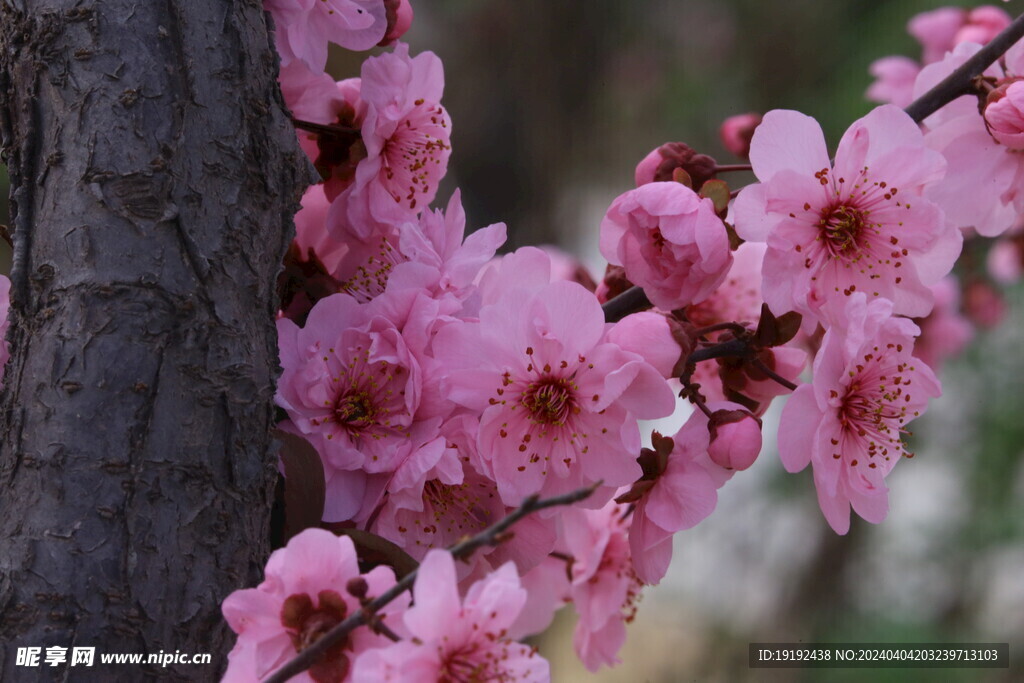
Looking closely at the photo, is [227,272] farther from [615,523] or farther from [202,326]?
[615,523]

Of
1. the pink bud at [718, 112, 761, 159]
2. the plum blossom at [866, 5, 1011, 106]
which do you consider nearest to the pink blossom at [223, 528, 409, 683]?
the pink bud at [718, 112, 761, 159]

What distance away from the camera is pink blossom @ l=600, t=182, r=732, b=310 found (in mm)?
418

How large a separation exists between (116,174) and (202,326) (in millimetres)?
60

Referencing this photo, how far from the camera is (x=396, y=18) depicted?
490mm

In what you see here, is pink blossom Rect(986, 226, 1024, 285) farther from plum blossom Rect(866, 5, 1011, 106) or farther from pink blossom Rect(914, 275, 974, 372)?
plum blossom Rect(866, 5, 1011, 106)

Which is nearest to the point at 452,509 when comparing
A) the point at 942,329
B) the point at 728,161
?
the point at 942,329

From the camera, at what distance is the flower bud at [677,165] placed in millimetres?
483

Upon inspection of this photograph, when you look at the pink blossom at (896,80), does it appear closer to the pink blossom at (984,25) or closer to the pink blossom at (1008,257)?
the pink blossom at (984,25)

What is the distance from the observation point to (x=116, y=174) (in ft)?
1.14

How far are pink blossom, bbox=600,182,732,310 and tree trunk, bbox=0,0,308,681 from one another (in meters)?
0.15

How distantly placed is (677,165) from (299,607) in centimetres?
28

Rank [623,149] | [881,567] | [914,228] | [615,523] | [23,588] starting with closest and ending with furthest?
1. [23,588]
2. [914,228]
3. [615,523]
4. [881,567]
5. [623,149]

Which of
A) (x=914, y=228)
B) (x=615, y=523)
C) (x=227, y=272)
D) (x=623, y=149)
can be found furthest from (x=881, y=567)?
(x=227, y=272)

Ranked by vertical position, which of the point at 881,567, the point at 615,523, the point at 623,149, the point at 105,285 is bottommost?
the point at 881,567
